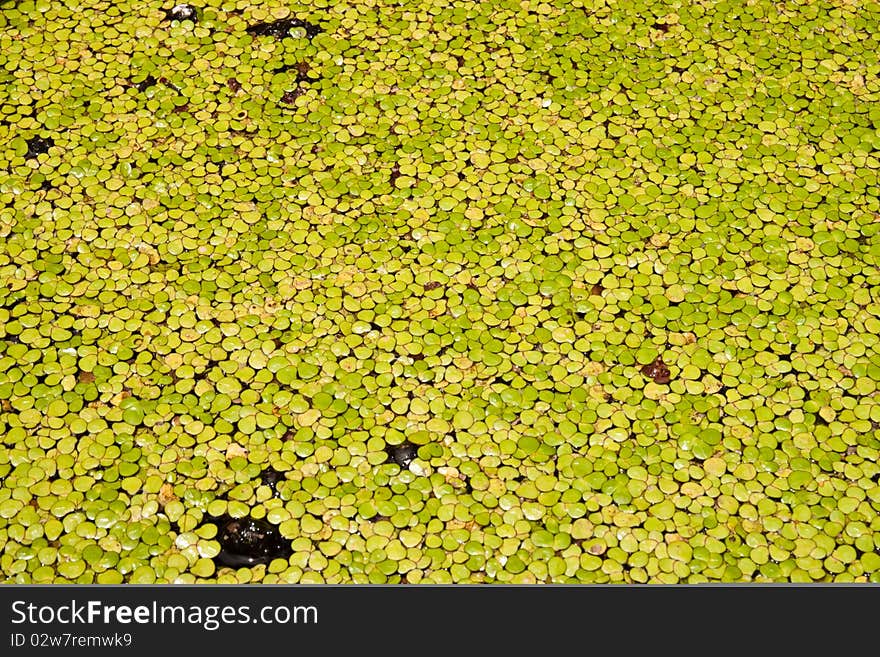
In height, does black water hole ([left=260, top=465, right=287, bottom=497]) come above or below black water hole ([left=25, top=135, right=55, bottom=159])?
below

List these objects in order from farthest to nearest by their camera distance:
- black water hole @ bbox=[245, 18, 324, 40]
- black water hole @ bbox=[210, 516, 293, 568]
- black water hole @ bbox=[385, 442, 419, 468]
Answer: black water hole @ bbox=[245, 18, 324, 40] < black water hole @ bbox=[385, 442, 419, 468] < black water hole @ bbox=[210, 516, 293, 568]

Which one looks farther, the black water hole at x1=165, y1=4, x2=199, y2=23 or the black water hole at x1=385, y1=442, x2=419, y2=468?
the black water hole at x1=165, y1=4, x2=199, y2=23

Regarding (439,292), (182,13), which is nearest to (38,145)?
(182,13)

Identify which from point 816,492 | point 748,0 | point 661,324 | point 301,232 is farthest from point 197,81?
point 816,492

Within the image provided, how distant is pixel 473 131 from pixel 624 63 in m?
0.50

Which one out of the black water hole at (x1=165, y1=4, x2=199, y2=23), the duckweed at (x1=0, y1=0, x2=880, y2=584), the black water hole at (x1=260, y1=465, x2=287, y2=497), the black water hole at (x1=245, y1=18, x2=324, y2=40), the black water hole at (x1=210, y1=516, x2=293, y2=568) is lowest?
the black water hole at (x1=210, y1=516, x2=293, y2=568)

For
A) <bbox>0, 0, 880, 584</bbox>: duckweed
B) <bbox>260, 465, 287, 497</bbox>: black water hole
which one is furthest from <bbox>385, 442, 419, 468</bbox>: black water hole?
<bbox>260, 465, 287, 497</bbox>: black water hole

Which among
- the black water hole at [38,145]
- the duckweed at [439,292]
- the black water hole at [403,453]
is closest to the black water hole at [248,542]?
the duckweed at [439,292]

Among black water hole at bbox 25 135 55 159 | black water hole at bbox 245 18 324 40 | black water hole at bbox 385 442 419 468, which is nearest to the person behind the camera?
black water hole at bbox 385 442 419 468

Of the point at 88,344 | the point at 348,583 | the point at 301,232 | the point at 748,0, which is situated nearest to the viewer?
the point at 348,583

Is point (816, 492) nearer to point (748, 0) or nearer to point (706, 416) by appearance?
point (706, 416)

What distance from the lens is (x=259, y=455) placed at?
1.84 m

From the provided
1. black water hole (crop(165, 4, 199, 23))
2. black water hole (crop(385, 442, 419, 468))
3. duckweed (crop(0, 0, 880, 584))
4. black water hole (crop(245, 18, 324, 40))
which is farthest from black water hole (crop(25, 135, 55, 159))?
black water hole (crop(385, 442, 419, 468))

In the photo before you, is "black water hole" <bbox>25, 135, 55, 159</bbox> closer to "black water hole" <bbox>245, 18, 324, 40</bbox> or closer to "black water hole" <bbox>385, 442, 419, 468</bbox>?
"black water hole" <bbox>245, 18, 324, 40</bbox>
